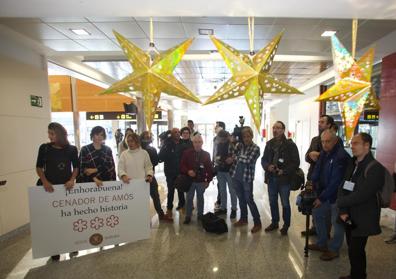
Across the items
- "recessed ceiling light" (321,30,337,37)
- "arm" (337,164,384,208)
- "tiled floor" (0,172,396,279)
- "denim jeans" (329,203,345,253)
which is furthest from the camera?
"recessed ceiling light" (321,30,337,37)

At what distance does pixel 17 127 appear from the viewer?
3551mm

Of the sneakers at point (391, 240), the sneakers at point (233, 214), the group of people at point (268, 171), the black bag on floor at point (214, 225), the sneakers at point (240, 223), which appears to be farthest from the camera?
the sneakers at point (233, 214)

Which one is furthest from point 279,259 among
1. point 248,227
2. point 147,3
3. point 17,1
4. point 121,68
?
point 121,68

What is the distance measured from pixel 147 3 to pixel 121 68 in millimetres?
4034

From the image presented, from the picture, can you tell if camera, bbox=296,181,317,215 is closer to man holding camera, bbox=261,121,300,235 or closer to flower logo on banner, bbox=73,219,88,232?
man holding camera, bbox=261,121,300,235

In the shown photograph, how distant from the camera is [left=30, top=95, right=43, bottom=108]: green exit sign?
3.84m

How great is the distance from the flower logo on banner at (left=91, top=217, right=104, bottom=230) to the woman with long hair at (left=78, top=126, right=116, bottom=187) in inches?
18.3

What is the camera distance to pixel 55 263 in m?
2.75

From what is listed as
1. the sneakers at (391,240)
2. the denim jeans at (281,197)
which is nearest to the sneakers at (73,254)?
the denim jeans at (281,197)

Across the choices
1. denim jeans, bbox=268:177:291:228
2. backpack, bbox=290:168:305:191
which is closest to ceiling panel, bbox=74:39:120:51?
denim jeans, bbox=268:177:291:228

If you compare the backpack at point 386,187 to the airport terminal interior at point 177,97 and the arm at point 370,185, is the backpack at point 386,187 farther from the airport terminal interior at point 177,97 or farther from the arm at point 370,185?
the airport terminal interior at point 177,97

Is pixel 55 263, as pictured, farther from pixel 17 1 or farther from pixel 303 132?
pixel 303 132

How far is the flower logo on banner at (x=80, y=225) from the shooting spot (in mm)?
2760

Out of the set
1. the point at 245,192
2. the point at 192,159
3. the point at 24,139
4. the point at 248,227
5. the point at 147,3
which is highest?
the point at 147,3
